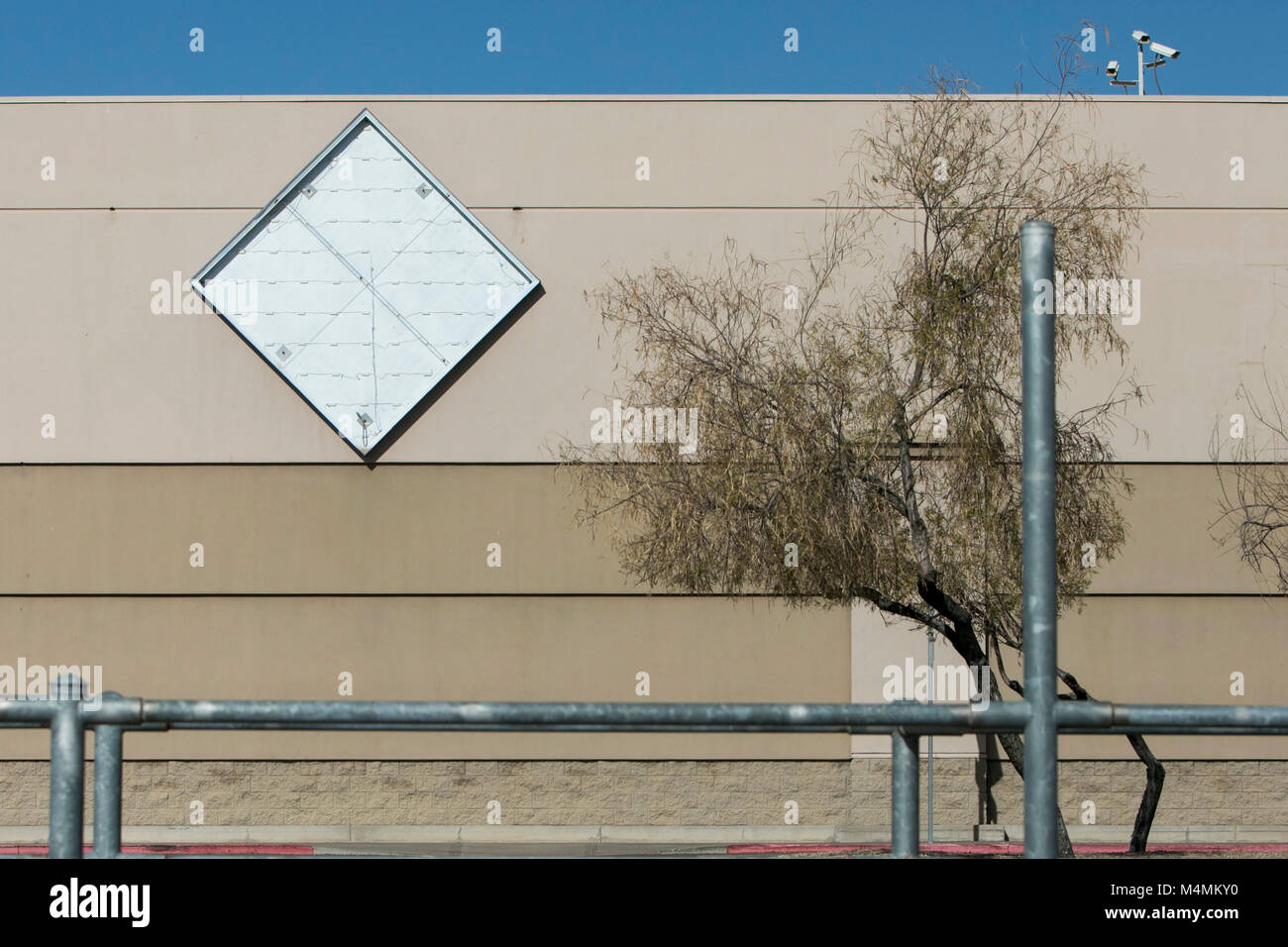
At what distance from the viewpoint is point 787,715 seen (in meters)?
3.82

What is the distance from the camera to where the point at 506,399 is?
774 inches

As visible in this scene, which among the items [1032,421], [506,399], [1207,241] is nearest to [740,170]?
[506,399]

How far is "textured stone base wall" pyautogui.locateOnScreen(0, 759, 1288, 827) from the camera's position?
19188mm

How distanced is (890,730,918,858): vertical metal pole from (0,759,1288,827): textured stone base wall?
15.5 metres

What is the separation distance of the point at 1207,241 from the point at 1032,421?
17504mm

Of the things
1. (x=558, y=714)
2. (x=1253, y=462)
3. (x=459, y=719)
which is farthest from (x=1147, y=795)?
(x=459, y=719)

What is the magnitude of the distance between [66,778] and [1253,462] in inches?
732

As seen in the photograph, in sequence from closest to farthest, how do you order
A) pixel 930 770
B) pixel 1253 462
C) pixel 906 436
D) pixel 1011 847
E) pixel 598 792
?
pixel 906 436 → pixel 1011 847 → pixel 930 770 → pixel 1253 462 → pixel 598 792

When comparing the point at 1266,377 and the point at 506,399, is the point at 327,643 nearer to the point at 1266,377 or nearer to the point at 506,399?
the point at 506,399

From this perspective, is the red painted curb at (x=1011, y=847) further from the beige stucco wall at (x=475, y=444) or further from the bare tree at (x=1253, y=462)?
the bare tree at (x=1253, y=462)

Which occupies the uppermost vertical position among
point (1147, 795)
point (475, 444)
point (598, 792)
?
point (475, 444)

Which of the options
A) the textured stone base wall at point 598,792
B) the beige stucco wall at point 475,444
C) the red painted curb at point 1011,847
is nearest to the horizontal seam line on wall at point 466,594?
the beige stucco wall at point 475,444

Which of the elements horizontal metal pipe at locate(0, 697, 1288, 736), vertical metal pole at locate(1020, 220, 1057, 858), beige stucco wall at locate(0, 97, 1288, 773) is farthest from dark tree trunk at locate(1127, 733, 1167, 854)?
vertical metal pole at locate(1020, 220, 1057, 858)

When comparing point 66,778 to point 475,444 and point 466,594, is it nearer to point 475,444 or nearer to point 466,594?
point 466,594
